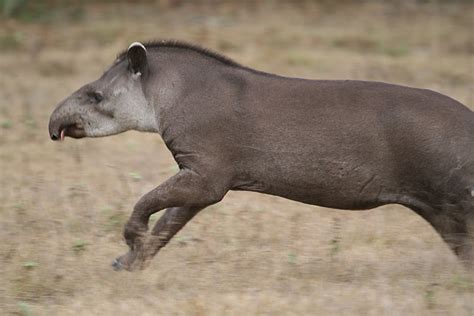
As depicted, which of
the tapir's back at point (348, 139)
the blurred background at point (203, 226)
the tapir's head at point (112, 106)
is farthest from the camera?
the tapir's head at point (112, 106)

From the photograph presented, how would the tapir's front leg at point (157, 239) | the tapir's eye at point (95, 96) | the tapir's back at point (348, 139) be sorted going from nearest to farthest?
the tapir's back at point (348, 139) < the tapir's front leg at point (157, 239) < the tapir's eye at point (95, 96)

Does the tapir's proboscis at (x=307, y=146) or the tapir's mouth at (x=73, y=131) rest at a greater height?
the tapir's proboscis at (x=307, y=146)

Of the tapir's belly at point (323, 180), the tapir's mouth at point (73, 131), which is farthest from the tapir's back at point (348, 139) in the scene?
the tapir's mouth at point (73, 131)

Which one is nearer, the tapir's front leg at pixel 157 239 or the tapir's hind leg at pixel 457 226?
the tapir's hind leg at pixel 457 226

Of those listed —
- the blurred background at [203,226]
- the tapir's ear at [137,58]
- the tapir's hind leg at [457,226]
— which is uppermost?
the tapir's ear at [137,58]

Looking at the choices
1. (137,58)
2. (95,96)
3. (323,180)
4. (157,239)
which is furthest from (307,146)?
(95,96)

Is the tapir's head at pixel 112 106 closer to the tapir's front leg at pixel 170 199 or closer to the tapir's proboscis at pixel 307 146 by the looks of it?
Answer: the tapir's proboscis at pixel 307 146

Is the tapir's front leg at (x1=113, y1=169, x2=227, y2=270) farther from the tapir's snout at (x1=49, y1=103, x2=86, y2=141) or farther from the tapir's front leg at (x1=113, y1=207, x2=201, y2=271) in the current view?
the tapir's snout at (x1=49, y1=103, x2=86, y2=141)

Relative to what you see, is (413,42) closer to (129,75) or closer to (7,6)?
(7,6)

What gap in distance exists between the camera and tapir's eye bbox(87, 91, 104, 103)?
8203mm

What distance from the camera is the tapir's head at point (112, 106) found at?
803cm

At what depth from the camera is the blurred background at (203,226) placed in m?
6.99

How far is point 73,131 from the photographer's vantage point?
836cm

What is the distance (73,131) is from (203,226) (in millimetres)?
1344
